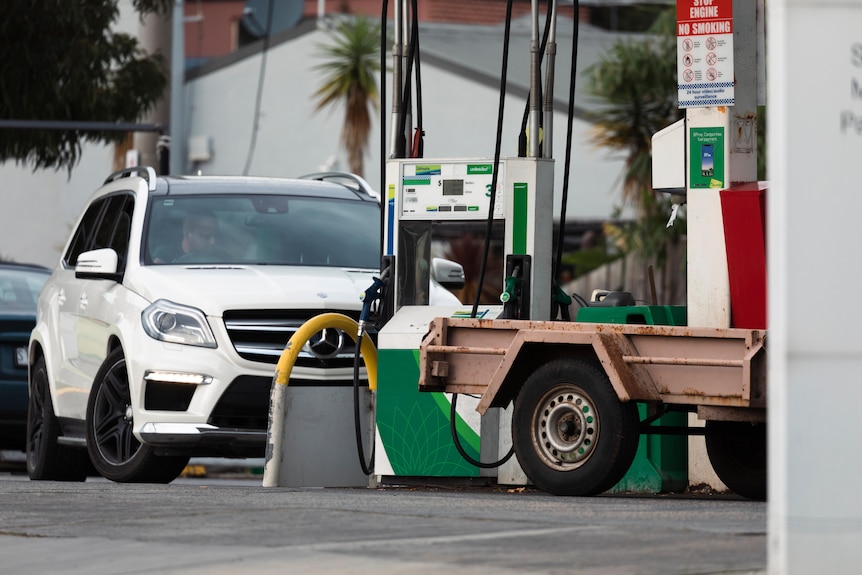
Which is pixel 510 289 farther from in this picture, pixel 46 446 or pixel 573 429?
pixel 46 446

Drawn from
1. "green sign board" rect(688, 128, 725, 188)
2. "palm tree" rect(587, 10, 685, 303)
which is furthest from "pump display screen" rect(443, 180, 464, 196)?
"palm tree" rect(587, 10, 685, 303)

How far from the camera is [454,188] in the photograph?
10023 mm

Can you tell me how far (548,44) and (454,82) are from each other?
1031 inches

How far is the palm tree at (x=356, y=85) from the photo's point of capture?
3341 centimetres

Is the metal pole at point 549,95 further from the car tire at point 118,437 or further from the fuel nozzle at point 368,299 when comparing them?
the car tire at point 118,437

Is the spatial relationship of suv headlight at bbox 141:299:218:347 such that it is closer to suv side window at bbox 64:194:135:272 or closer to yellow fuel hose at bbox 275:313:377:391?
yellow fuel hose at bbox 275:313:377:391

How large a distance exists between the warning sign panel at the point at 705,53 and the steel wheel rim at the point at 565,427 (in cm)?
179

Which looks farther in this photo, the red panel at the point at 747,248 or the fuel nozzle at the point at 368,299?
the fuel nozzle at the point at 368,299

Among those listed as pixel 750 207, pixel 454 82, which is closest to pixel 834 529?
pixel 750 207

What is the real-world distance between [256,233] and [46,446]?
2.14 m

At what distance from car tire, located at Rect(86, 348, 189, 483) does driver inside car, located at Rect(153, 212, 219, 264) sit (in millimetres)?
734

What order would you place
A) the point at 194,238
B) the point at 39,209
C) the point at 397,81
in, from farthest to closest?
the point at 39,209, the point at 194,238, the point at 397,81

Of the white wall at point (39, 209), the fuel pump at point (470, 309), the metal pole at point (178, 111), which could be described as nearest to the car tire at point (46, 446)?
the fuel pump at point (470, 309)

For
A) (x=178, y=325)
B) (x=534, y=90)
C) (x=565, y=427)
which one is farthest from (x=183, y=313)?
(x=565, y=427)
